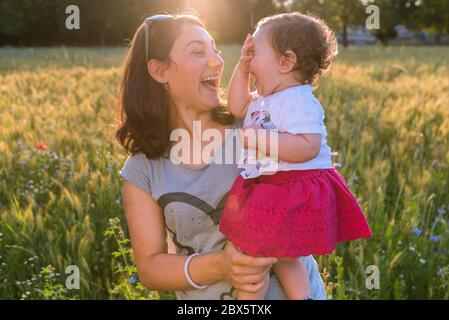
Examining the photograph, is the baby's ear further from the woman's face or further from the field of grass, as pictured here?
the field of grass

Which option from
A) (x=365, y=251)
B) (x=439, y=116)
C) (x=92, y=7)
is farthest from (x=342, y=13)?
(x=365, y=251)

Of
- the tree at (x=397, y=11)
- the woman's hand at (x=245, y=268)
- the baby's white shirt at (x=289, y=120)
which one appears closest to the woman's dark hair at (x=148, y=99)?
the baby's white shirt at (x=289, y=120)

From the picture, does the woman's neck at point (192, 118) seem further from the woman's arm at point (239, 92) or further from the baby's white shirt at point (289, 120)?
the baby's white shirt at point (289, 120)

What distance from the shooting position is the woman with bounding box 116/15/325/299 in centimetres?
180

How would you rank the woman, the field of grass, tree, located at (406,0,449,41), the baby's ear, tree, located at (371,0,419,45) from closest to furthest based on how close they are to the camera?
the baby's ear → the woman → the field of grass → tree, located at (406,0,449,41) → tree, located at (371,0,419,45)

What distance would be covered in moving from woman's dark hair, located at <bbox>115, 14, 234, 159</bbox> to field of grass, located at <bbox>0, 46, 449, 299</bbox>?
1.81 ft

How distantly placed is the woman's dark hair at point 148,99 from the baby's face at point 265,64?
0.25m

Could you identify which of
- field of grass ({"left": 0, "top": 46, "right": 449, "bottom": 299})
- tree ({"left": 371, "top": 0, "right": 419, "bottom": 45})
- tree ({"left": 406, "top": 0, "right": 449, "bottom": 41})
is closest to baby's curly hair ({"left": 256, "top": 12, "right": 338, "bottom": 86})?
field of grass ({"left": 0, "top": 46, "right": 449, "bottom": 299})

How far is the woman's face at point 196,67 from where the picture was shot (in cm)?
189

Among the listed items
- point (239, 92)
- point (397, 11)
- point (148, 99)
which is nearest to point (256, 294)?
point (239, 92)

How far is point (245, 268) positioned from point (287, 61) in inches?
24.1

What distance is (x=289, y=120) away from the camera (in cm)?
166

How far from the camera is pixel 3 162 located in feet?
12.1
